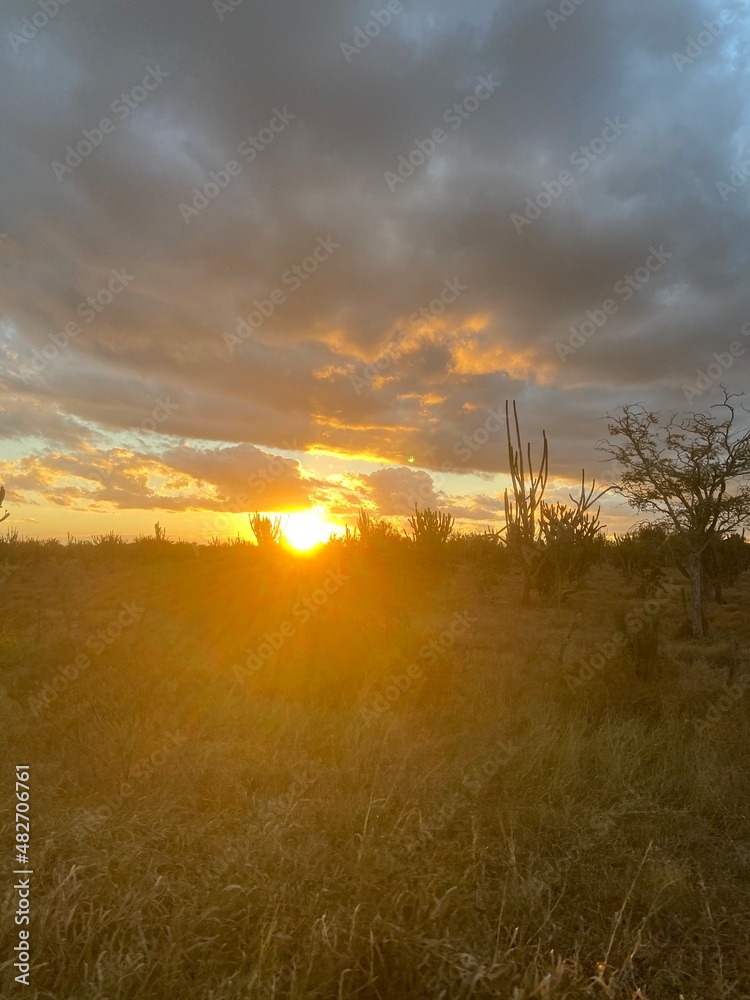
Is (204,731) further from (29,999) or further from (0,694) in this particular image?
(29,999)

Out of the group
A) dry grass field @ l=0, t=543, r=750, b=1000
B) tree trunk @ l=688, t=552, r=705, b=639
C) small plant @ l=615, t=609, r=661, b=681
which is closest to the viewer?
dry grass field @ l=0, t=543, r=750, b=1000

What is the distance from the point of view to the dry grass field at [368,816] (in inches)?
126

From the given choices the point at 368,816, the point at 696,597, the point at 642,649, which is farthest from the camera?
the point at 696,597

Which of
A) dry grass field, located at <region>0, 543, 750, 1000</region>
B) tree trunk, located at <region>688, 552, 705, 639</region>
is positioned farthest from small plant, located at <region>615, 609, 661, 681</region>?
tree trunk, located at <region>688, 552, 705, 639</region>

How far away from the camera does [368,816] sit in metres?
Answer: 4.37

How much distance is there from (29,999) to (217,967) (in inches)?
32.2

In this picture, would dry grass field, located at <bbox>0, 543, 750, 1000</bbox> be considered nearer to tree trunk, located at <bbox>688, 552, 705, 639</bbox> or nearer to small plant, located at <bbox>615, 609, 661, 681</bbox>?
small plant, located at <bbox>615, 609, 661, 681</bbox>

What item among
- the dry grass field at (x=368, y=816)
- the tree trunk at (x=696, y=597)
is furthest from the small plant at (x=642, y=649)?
the tree trunk at (x=696, y=597)

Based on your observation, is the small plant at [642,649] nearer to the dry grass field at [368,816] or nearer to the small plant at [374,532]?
the dry grass field at [368,816]

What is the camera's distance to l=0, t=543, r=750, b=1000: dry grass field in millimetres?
3195

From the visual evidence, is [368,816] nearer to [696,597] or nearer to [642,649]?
[642,649]

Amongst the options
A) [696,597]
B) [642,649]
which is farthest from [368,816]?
[696,597]

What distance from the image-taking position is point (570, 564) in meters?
17.2

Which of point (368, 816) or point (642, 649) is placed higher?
point (642, 649)
